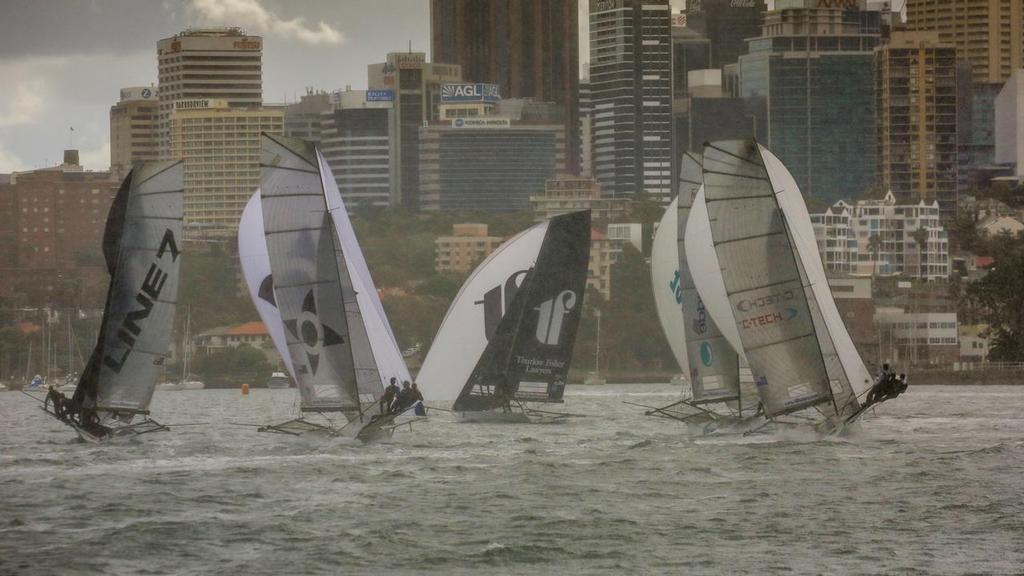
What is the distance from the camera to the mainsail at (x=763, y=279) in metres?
47.4

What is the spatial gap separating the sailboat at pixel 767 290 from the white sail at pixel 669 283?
904cm

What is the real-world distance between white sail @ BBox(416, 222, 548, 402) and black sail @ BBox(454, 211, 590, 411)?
2.10 ft

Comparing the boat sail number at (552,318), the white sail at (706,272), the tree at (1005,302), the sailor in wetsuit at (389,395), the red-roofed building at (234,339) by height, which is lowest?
the red-roofed building at (234,339)

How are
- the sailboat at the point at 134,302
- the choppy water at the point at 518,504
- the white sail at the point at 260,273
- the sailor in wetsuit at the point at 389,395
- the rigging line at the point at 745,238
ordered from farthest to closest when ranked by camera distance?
the white sail at the point at 260,273 → the sailboat at the point at 134,302 → the sailor in wetsuit at the point at 389,395 → the rigging line at the point at 745,238 → the choppy water at the point at 518,504

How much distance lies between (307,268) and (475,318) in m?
12.0

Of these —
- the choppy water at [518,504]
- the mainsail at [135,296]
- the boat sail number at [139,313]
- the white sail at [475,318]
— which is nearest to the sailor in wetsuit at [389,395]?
the choppy water at [518,504]

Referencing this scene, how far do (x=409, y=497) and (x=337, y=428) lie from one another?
9931 mm

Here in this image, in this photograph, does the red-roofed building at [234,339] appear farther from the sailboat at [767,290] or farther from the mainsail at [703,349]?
the sailboat at [767,290]

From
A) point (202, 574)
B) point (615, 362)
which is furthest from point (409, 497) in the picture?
point (615, 362)

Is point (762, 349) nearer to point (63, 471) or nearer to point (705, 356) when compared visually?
point (705, 356)

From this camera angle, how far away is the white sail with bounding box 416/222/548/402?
194ft

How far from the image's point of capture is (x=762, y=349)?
4803cm

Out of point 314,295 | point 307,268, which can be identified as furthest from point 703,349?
point 307,268

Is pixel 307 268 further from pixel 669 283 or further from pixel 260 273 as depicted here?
pixel 669 283
